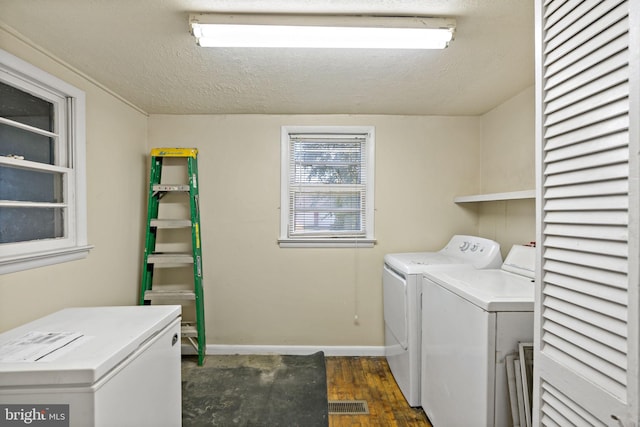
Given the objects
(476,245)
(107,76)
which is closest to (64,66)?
(107,76)

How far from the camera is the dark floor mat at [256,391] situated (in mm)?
1940

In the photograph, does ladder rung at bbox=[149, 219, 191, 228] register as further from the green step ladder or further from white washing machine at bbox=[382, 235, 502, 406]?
white washing machine at bbox=[382, 235, 502, 406]

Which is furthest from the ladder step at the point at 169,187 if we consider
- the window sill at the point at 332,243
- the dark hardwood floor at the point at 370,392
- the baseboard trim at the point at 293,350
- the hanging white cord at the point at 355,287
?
the dark hardwood floor at the point at 370,392

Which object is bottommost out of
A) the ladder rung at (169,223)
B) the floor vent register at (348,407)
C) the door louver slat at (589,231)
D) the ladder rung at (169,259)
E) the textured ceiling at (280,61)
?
the floor vent register at (348,407)

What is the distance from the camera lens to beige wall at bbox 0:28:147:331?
1549 millimetres

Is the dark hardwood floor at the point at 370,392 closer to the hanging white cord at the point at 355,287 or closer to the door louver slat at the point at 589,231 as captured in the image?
the hanging white cord at the point at 355,287

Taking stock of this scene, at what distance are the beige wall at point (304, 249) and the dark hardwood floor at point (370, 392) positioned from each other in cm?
21

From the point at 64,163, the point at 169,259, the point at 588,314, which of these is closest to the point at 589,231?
the point at 588,314

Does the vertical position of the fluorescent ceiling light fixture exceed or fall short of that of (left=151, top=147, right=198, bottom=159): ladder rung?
it exceeds it

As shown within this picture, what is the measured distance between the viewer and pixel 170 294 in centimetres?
252

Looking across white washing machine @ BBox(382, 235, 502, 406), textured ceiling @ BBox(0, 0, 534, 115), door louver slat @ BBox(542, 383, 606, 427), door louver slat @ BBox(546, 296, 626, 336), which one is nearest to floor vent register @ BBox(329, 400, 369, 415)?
white washing machine @ BBox(382, 235, 502, 406)

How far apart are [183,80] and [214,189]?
0.99m

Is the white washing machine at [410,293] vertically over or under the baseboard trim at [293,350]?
over

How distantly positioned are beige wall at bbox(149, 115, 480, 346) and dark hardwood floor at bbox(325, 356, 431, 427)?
8.4 inches
